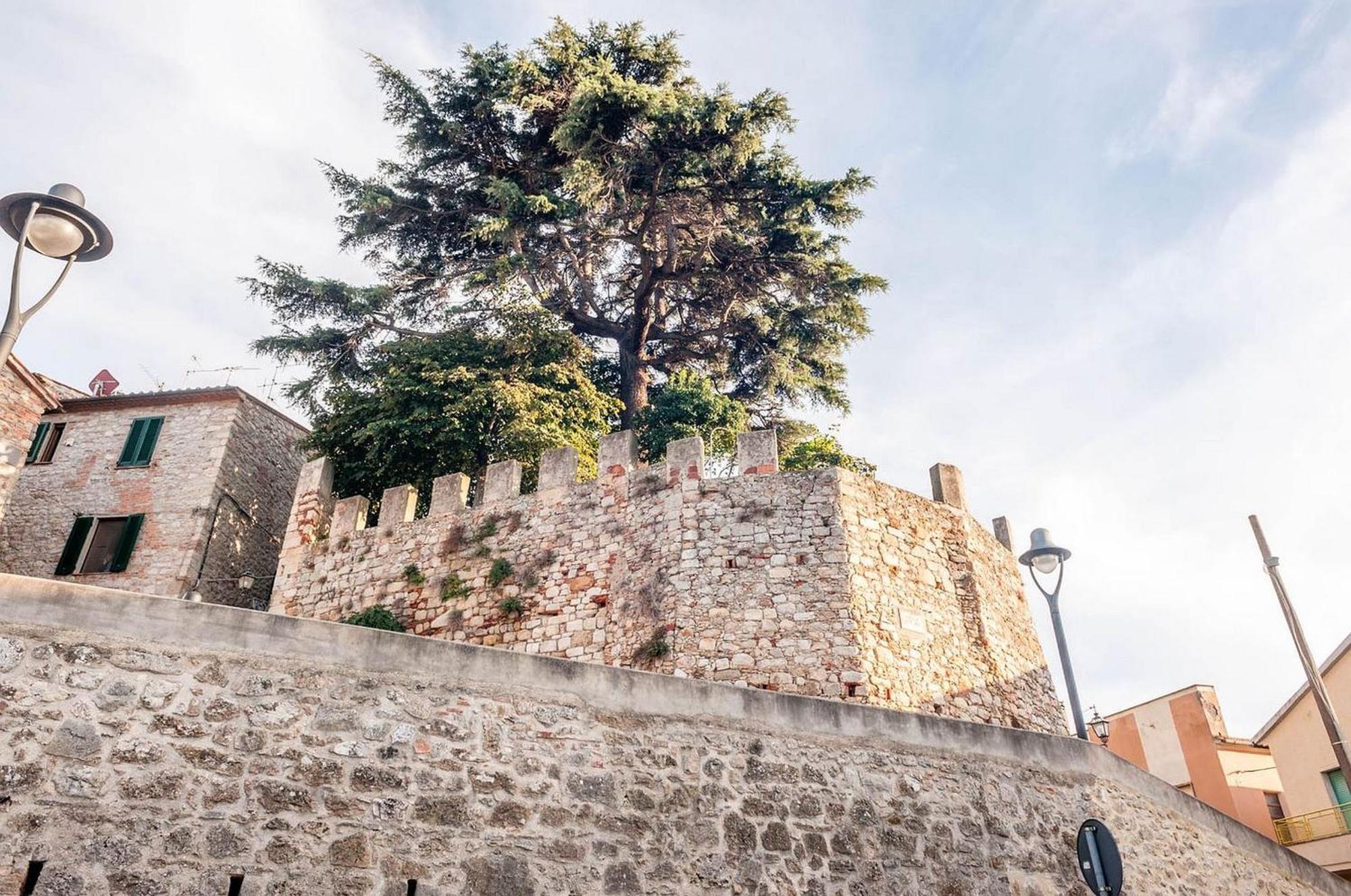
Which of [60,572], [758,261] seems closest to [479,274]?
[758,261]

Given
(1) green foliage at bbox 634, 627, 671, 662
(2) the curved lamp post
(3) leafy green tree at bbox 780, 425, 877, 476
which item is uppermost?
(3) leafy green tree at bbox 780, 425, 877, 476

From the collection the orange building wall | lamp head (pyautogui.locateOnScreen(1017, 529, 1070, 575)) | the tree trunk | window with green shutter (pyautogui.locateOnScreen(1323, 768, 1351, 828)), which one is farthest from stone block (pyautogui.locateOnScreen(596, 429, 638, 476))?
the orange building wall

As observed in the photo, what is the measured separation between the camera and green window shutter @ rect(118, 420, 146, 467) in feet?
53.9

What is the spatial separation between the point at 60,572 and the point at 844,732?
1441cm

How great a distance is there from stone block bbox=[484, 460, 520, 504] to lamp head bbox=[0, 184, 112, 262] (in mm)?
7749

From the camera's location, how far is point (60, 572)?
1516 centimetres

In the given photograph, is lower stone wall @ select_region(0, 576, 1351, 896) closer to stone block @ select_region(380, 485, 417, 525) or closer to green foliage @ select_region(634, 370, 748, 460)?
stone block @ select_region(380, 485, 417, 525)

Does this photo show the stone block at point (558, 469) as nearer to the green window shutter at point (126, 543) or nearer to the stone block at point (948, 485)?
the stone block at point (948, 485)

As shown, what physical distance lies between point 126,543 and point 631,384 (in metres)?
9.13

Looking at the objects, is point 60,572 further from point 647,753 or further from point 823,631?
point 647,753

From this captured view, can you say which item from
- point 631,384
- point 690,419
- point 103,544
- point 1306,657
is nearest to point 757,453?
point 690,419

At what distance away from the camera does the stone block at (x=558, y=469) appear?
13.0m

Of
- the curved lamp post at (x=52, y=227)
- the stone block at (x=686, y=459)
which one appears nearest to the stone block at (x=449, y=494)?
the stone block at (x=686, y=459)

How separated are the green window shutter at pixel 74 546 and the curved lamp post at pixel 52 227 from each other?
11733 mm
